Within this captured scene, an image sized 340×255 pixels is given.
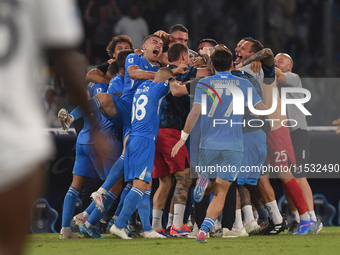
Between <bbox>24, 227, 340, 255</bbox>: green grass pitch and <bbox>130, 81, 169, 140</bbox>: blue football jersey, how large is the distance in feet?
3.69

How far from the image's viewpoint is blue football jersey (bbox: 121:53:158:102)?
257 inches

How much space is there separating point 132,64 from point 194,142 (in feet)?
3.79

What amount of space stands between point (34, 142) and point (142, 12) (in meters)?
8.89

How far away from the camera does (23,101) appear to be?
163 cm

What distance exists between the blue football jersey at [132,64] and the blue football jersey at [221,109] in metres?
0.96

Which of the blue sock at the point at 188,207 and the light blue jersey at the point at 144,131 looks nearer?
the light blue jersey at the point at 144,131

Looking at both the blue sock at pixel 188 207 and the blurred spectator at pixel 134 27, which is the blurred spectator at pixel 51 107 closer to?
the blurred spectator at pixel 134 27

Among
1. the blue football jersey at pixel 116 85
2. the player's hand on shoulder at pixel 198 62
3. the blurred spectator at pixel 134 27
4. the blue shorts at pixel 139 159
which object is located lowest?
the blue shorts at pixel 139 159

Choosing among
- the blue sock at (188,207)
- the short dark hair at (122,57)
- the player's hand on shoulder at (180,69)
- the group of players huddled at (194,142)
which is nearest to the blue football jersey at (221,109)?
the group of players huddled at (194,142)

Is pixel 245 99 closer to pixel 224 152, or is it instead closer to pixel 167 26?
pixel 224 152

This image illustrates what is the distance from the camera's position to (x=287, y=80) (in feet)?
23.6

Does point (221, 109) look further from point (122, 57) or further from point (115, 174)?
point (122, 57)

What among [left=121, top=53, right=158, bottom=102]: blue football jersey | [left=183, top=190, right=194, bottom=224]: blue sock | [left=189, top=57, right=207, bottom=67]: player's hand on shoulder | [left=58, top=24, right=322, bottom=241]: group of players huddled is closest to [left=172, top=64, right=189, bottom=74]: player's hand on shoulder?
[left=58, top=24, right=322, bottom=241]: group of players huddled

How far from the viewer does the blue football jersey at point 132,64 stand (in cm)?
654
